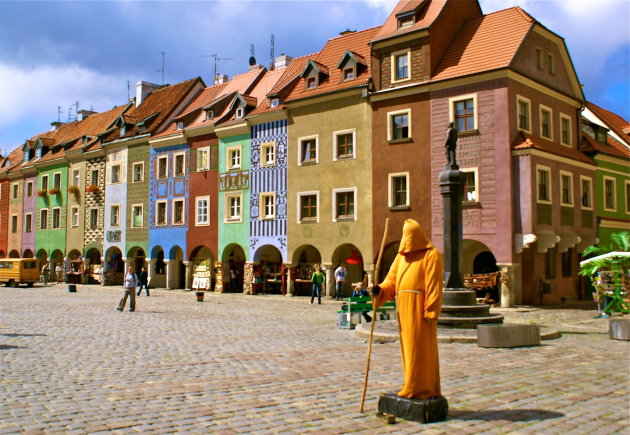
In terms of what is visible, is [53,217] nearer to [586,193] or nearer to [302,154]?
[302,154]

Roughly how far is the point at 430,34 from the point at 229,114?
13.8m

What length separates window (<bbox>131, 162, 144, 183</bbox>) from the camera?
137 ft

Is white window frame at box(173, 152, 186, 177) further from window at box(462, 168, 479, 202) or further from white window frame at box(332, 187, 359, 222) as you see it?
window at box(462, 168, 479, 202)

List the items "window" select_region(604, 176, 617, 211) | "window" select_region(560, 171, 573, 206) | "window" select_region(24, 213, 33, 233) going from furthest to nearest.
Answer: "window" select_region(24, 213, 33, 233) → "window" select_region(604, 176, 617, 211) → "window" select_region(560, 171, 573, 206)

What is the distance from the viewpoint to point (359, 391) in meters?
8.50

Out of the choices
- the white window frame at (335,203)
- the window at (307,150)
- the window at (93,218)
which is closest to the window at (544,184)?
the white window frame at (335,203)

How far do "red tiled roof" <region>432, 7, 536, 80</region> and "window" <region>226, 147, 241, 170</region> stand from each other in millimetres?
12791

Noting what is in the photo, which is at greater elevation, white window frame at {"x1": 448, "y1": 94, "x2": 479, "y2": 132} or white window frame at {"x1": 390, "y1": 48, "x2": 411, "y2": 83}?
white window frame at {"x1": 390, "y1": 48, "x2": 411, "y2": 83}

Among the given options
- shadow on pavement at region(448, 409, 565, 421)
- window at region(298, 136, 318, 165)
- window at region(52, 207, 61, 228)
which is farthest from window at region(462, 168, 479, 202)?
window at region(52, 207, 61, 228)

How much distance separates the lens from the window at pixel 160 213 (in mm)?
40309

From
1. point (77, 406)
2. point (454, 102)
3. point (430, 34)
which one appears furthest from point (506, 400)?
point (430, 34)

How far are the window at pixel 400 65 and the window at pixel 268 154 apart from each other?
8.13 metres

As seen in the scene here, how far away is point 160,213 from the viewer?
133 feet

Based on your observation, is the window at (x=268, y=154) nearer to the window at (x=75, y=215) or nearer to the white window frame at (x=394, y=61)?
the white window frame at (x=394, y=61)
